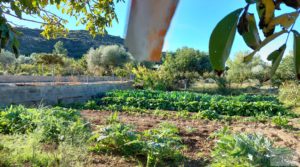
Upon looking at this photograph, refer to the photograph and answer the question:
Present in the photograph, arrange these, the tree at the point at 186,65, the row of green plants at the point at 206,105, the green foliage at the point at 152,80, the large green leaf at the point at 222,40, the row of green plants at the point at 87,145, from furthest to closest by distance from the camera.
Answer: the tree at the point at 186,65 → the green foliage at the point at 152,80 → the row of green plants at the point at 206,105 → the row of green plants at the point at 87,145 → the large green leaf at the point at 222,40

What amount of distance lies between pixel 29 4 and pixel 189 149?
4235 millimetres

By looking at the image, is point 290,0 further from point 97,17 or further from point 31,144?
point 31,144

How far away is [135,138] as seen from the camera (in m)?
5.37

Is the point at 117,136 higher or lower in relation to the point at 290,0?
lower

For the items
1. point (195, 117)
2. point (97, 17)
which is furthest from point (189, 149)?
point (195, 117)

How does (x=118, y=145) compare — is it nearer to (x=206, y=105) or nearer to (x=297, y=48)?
(x=297, y=48)

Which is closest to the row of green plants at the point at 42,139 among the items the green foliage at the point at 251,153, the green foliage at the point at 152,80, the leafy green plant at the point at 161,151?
the leafy green plant at the point at 161,151

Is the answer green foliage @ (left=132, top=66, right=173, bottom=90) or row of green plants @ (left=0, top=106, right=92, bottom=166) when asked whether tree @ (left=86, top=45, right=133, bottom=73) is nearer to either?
green foliage @ (left=132, top=66, right=173, bottom=90)

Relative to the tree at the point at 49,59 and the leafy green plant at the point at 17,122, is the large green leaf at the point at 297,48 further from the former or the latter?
the tree at the point at 49,59

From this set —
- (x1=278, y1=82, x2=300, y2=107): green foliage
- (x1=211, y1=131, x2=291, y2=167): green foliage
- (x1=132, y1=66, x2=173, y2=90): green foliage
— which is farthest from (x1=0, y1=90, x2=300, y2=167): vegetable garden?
(x1=132, y1=66, x2=173, y2=90): green foliage

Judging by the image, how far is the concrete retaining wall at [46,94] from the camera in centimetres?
1043

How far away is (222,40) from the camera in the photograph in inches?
16.9

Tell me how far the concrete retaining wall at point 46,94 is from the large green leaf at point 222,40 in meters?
7.47

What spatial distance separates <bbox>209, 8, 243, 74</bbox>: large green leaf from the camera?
1.41 ft
